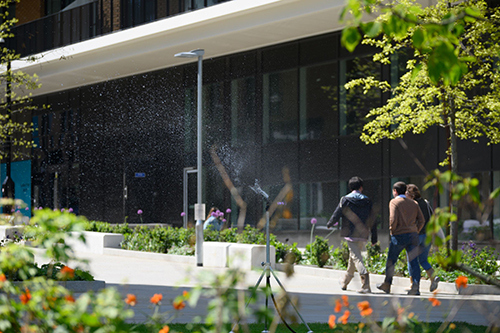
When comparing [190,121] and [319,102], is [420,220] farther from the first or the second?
[190,121]

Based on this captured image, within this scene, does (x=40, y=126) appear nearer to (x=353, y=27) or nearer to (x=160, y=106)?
(x=160, y=106)

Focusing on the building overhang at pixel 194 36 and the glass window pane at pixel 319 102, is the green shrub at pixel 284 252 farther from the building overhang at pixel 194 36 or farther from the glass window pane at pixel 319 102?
the glass window pane at pixel 319 102

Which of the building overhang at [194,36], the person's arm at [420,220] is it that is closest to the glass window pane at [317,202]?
the building overhang at [194,36]

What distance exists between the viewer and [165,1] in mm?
27625

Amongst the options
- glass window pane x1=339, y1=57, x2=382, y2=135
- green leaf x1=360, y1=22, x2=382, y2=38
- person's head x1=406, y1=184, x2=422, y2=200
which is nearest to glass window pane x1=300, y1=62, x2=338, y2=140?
glass window pane x1=339, y1=57, x2=382, y2=135

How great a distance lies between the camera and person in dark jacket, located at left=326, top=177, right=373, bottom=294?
11.8 metres

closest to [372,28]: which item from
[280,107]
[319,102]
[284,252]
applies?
[284,252]

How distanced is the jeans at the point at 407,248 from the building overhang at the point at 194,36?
36.3ft

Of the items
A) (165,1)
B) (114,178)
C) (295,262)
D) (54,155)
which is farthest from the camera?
(54,155)

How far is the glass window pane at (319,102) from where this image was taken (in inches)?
979

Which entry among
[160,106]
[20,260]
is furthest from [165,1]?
[20,260]

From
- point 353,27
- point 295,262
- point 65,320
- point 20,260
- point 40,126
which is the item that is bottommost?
point 295,262

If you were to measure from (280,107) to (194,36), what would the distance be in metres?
4.22

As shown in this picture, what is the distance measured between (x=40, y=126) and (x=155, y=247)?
21197 mm
